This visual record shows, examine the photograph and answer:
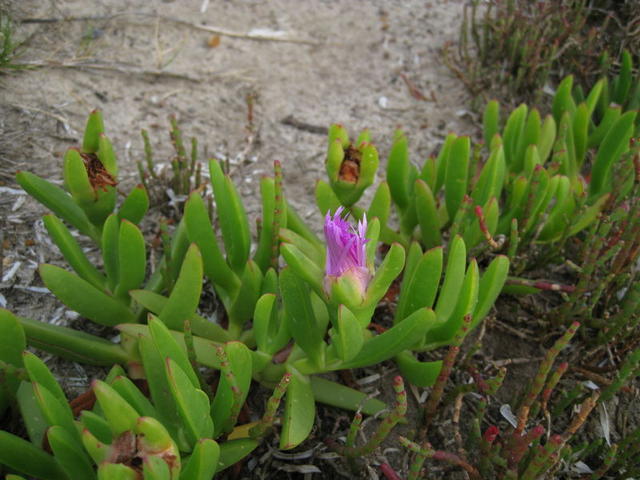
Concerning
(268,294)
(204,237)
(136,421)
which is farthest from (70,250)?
(136,421)

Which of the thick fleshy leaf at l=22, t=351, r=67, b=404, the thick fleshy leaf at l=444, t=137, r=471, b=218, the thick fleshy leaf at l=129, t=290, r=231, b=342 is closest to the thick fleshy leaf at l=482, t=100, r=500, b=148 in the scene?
the thick fleshy leaf at l=444, t=137, r=471, b=218

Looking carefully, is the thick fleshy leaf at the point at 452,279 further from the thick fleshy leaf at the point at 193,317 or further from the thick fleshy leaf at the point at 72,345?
the thick fleshy leaf at the point at 72,345

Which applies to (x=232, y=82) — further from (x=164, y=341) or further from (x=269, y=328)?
(x=164, y=341)

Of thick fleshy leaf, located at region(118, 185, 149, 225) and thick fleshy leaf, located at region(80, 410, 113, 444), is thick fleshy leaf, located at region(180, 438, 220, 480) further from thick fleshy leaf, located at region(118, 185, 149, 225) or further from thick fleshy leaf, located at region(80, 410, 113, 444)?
thick fleshy leaf, located at region(118, 185, 149, 225)

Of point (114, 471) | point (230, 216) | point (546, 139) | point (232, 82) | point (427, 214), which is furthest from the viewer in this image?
point (232, 82)

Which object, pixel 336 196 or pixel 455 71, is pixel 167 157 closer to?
pixel 336 196

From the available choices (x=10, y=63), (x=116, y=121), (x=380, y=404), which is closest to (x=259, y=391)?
(x=380, y=404)
